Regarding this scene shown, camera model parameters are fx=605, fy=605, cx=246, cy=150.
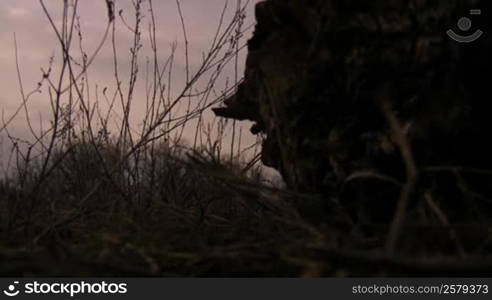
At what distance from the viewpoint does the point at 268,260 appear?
4.22 feet

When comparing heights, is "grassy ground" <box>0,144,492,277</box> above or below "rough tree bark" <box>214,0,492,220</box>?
below

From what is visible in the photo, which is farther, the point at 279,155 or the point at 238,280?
the point at 279,155

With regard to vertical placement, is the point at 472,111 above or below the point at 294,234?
above

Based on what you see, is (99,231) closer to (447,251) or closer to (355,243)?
(355,243)

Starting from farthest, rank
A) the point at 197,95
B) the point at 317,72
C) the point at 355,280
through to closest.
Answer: the point at 197,95, the point at 317,72, the point at 355,280

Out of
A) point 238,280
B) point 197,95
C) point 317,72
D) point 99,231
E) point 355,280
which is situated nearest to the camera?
point 355,280

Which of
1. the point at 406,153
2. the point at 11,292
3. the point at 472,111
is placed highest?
the point at 472,111

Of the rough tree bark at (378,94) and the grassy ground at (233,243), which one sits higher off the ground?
the rough tree bark at (378,94)

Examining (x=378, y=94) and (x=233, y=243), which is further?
(x=233, y=243)

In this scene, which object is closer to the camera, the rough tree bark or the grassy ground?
the grassy ground

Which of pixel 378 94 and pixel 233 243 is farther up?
pixel 378 94

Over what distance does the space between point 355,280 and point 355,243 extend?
14 cm

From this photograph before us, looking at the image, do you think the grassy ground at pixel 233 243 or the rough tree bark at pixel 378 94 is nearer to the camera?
the grassy ground at pixel 233 243

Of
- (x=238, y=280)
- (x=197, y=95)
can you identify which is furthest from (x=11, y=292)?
(x=197, y=95)
